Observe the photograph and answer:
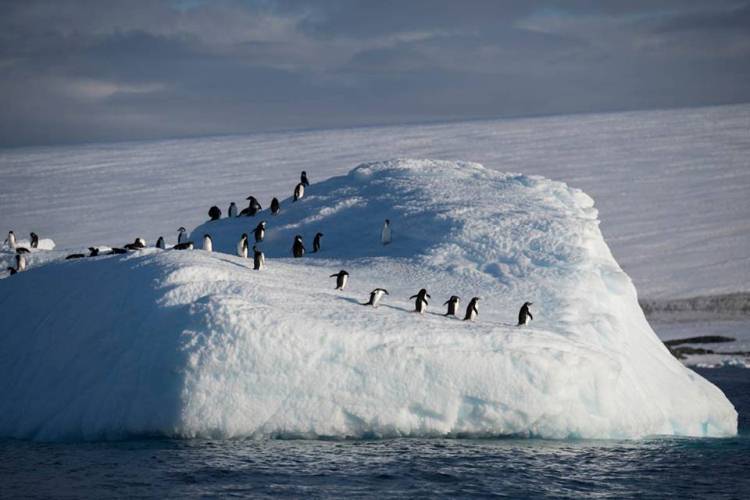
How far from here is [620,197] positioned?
47469 millimetres

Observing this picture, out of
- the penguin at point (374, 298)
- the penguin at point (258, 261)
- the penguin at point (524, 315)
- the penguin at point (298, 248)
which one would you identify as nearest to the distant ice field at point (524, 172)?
the penguin at point (298, 248)

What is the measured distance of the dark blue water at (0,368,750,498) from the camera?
41.2 ft

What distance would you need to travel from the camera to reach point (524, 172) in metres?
51.3

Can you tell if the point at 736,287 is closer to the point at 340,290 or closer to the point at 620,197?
the point at 620,197

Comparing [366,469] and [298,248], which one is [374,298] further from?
[298,248]

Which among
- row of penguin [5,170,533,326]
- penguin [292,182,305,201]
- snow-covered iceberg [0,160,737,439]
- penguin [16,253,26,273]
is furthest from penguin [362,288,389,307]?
penguin [16,253,26,273]

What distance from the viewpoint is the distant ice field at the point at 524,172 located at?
4019 centimetres

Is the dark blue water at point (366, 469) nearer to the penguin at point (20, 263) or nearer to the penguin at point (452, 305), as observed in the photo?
the penguin at point (452, 305)

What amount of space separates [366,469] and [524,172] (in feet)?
130

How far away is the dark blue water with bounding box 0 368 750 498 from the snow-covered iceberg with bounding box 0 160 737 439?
1.45 ft

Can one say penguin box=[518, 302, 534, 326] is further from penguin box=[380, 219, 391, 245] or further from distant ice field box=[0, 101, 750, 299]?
distant ice field box=[0, 101, 750, 299]

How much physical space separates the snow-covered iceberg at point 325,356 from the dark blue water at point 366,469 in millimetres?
441

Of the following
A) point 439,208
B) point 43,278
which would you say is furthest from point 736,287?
point 43,278

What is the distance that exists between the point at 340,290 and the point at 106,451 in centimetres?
573
